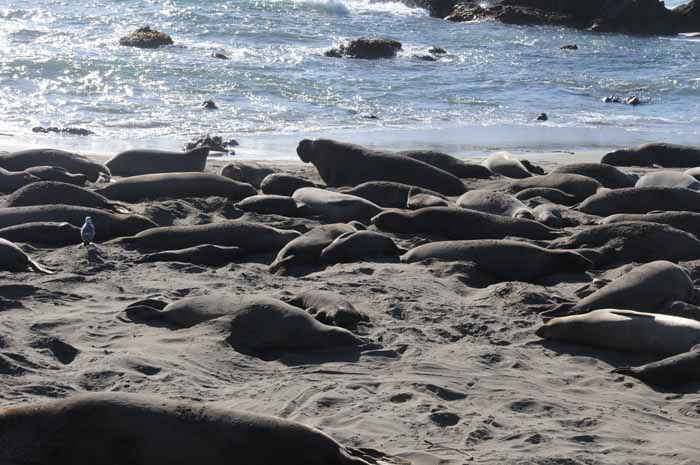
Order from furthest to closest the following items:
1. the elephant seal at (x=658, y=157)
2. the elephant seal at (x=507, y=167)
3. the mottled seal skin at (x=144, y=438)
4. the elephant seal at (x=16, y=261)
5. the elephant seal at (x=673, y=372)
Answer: the elephant seal at (x=658, y=157), the elephant seal at (x=507, y=167), the elephant seal at (x=16, y=261), the elephant seal at (x=673, y=372), the mottled seal skin at (x=144, y=438)

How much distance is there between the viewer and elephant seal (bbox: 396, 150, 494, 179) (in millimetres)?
11375

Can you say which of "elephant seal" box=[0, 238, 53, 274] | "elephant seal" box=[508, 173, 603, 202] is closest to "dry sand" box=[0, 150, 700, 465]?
"elephant seal" box=[0, 238, 53, 274]

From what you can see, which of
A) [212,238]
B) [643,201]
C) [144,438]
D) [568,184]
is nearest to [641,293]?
[212,238]

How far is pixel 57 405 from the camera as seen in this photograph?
3.71m

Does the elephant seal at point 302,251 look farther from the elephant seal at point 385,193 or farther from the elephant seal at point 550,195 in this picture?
the elephant seal at point 550,195

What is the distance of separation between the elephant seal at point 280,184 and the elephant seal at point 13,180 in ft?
7.00

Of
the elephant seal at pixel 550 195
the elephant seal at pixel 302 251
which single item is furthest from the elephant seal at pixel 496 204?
the elephant seal at pixel 302 251

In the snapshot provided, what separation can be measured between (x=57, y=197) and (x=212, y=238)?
184 centimetres

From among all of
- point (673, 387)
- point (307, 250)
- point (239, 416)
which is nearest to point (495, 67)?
point (307, 250)

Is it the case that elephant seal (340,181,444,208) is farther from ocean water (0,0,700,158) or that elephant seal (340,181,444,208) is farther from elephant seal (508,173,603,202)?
ocean water (0,0,700,158)

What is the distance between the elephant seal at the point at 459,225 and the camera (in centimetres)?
820

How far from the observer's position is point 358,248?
7523 mm

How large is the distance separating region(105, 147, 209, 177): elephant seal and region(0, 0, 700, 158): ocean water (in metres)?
1.81

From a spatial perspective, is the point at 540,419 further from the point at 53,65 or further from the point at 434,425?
the point at 53,65
